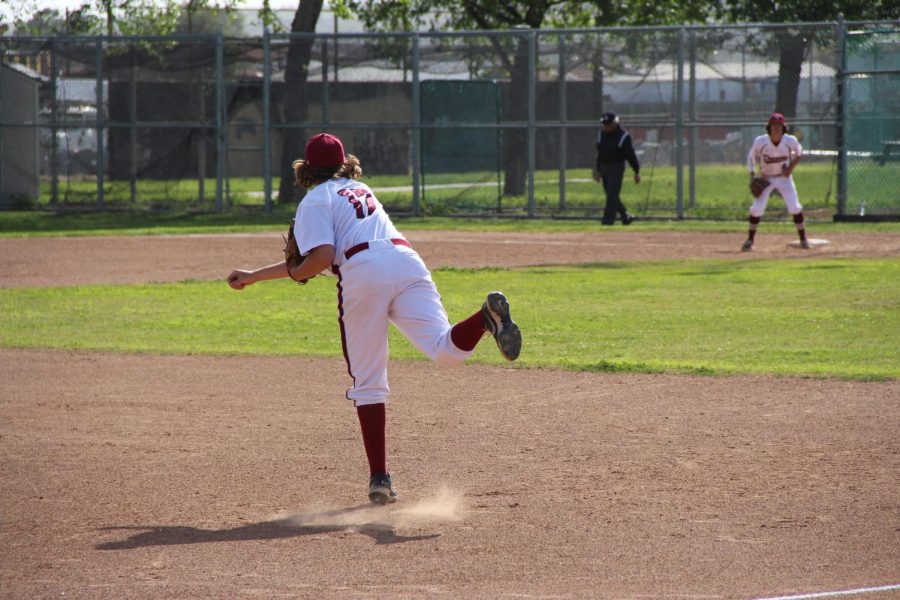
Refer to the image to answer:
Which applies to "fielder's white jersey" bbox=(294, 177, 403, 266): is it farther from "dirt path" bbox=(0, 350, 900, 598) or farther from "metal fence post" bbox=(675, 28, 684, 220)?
"metal fence post" bbox=(675, 28, 684, 220)

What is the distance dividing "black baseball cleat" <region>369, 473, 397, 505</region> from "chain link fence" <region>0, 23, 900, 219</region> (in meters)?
17.1

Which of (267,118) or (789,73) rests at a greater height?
(789,73)

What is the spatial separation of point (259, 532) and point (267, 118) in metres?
20.3

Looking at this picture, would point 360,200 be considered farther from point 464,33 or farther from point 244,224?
point 464,33

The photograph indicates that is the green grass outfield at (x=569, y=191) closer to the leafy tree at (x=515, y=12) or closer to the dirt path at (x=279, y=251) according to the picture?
the dirt path at (x=279, y=251)

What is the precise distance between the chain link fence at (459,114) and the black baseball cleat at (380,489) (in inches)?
675

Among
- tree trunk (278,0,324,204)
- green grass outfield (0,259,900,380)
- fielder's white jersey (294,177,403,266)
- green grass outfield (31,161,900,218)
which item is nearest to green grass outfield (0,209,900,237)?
green grass outfield (31,161,900,218)

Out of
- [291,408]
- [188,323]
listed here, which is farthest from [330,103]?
[291,408]

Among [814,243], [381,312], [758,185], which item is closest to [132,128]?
[758,185]

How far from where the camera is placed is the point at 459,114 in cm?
2423

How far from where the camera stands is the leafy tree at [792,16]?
858 inches

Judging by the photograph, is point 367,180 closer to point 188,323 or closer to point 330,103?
point 330,103

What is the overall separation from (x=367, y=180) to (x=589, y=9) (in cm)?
992

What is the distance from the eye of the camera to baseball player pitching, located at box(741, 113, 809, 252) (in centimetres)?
1720
